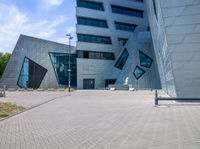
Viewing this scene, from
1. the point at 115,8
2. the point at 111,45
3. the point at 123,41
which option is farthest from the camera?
the point at 123,41

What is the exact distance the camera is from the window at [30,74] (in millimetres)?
65938

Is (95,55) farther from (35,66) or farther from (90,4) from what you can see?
(35,66)

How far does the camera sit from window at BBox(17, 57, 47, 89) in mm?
65938

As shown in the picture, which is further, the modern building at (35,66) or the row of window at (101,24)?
the row of window at (101,24)

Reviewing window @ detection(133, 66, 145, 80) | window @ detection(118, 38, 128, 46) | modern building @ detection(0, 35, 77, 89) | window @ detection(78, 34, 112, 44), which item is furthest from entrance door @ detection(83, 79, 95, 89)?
window @ detection(118, 38, 128, 46)

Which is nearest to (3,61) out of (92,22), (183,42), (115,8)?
(92,22)

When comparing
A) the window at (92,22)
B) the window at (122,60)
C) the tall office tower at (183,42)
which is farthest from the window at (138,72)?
the tall office tower at (183,42)

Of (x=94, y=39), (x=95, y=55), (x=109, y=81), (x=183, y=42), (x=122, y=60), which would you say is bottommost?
(x=109, y=81)

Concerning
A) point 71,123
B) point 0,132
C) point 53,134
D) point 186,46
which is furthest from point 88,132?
point 186,46

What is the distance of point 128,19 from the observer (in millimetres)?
71062

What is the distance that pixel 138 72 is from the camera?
6222 cm

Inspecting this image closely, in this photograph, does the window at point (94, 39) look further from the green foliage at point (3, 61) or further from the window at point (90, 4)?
the green foliage at point (3, 61)

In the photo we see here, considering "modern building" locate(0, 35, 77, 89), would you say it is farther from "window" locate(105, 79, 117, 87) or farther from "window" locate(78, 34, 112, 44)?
"window" locate(105, 79, 117, 87)

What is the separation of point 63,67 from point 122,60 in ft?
47.9
